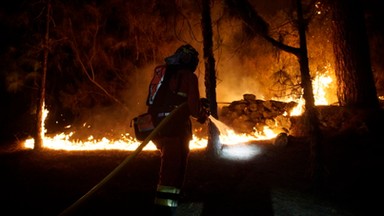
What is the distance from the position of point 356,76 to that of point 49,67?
42.0ft

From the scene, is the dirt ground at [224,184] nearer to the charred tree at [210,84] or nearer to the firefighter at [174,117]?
the charred tree at [210,84]

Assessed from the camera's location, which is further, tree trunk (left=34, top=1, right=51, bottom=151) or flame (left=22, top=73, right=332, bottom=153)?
tree trunk (left=34, top=1, right=51, bottom=151)

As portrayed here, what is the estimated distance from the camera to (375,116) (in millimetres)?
8367

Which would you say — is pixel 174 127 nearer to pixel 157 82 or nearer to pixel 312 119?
pixel 157 82

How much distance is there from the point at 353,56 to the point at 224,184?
588cm

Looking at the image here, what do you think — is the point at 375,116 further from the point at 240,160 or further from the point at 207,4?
the point at 207,4

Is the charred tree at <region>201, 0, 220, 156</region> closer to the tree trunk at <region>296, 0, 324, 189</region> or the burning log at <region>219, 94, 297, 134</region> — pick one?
the burning log at <region>219, 94, 297, 134</region>

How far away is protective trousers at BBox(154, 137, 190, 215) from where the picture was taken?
3.94 m

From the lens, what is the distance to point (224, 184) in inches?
238

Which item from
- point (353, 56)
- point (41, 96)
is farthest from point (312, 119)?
point (41, 96)

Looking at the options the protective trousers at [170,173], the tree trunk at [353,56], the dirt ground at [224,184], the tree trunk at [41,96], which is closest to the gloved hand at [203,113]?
the protective trousers at [170,173]

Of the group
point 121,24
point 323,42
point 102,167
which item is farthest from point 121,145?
point 323,42

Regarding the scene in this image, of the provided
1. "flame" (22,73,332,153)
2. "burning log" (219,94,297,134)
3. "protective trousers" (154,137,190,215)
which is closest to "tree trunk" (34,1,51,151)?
"flame" (22,73,332,153)

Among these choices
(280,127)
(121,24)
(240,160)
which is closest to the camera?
(240,160)
